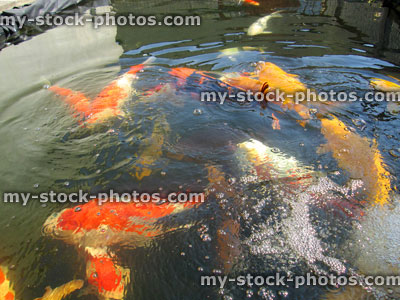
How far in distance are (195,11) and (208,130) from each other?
6.11 m

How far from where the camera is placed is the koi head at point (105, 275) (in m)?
2.55

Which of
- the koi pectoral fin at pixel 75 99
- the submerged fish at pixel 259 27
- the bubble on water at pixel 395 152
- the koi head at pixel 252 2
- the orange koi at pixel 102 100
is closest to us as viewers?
the bubble on water at pixel 395 152

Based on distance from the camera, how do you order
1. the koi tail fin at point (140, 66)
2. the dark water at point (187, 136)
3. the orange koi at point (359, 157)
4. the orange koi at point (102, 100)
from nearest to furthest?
the dark water at point (187, 136) → the orange koi at point (359, 157) → the orange koi at point (102, 100) → the koi tail fin at point (140, 66)

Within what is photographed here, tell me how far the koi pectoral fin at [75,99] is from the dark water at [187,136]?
16cm

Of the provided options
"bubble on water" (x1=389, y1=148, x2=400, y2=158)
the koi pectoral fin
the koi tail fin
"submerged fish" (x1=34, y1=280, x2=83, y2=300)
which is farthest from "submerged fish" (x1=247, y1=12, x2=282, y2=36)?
"submerged fish" (x1=34, y1=280, x2=83, y2=300)

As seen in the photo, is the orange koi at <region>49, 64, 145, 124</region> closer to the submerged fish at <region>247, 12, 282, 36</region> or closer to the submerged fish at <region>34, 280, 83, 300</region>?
the submerged fish at <region>34, 280, 83, 300</region>

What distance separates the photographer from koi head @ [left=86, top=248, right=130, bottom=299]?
255 centimetres

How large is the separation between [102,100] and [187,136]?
170cm

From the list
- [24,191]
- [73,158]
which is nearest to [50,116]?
[73,158]

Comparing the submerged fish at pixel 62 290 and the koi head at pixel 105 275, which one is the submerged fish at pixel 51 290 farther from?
the koi head at pixel 105 275

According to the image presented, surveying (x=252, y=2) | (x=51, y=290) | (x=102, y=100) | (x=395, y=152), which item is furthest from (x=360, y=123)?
(x=252, y=2)

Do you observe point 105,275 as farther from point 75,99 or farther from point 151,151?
point 75,99

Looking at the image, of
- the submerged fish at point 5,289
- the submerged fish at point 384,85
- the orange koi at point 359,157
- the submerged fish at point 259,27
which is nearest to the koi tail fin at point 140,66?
the submerged fish at point 259,27

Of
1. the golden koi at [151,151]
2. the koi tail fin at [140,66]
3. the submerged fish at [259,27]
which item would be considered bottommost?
the golden koi at [151,151]
